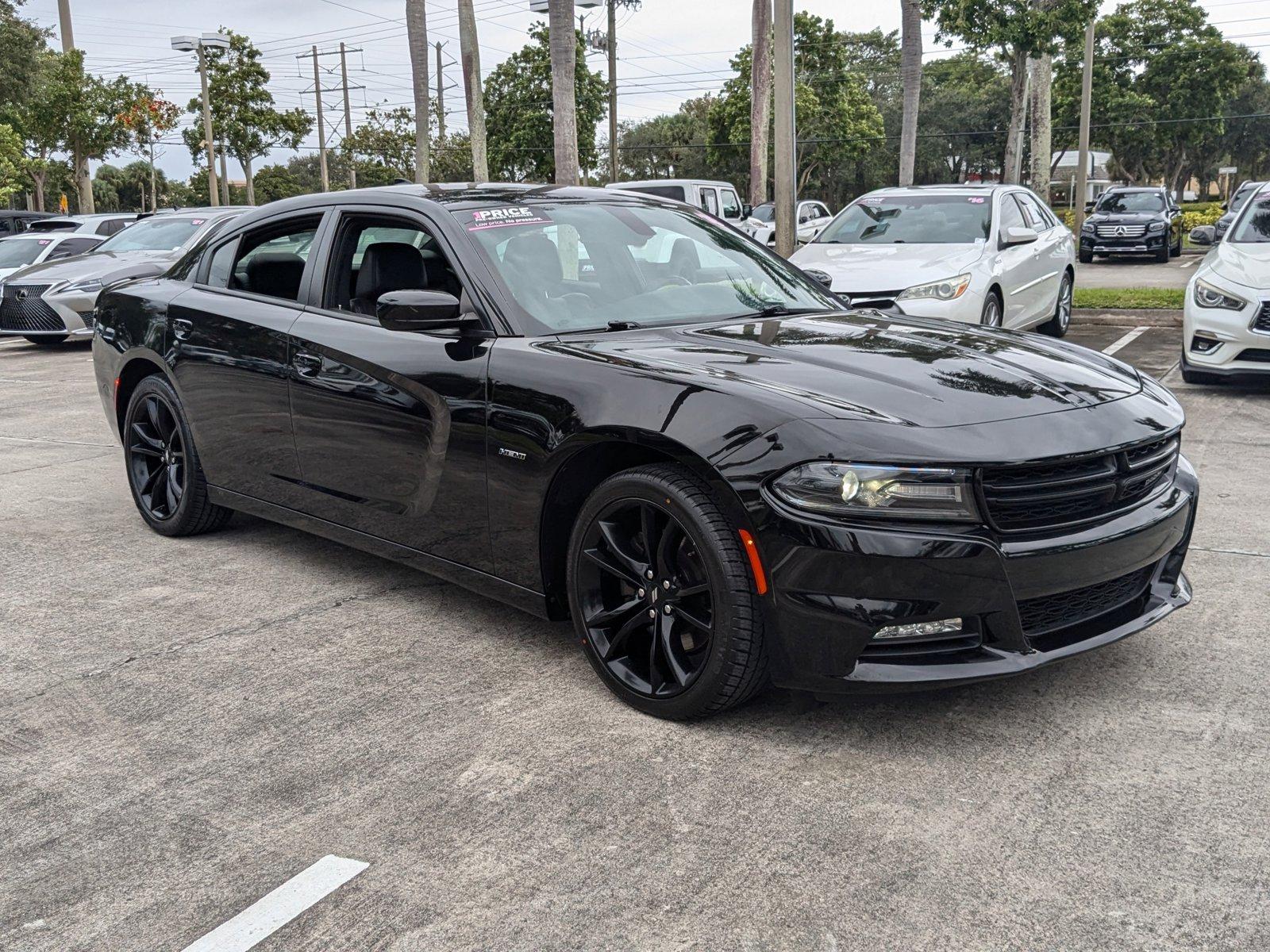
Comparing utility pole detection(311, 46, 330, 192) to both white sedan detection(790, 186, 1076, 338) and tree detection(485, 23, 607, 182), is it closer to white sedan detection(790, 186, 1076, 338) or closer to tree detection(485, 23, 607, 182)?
tree detection(485, 23, 607, 182)

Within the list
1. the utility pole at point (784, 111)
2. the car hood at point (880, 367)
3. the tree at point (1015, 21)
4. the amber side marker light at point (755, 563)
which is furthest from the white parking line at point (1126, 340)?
the amber side marker light at point (755, 563)

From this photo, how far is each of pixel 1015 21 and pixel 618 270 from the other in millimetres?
16007

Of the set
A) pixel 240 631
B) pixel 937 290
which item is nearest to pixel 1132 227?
pixel 937 290

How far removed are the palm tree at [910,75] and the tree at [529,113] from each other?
23.8m

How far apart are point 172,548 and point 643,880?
3.62 m

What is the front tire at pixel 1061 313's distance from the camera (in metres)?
12.2

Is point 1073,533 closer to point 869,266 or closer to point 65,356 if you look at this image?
point 869,266

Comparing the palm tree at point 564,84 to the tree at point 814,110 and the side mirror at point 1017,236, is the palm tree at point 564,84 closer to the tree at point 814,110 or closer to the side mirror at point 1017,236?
the side mirror at point 1017,236

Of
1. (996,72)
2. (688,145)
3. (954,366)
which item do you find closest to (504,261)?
(954,366)

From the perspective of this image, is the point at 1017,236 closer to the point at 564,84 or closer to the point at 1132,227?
the point at 564,84

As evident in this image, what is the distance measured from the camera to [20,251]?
17.3 metres

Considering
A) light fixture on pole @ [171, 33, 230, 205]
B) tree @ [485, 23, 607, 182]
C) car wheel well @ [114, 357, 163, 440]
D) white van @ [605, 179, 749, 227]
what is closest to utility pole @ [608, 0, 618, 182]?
tree @ [485, 23, 607, 182]

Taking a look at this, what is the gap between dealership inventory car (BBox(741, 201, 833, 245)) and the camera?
23156mm

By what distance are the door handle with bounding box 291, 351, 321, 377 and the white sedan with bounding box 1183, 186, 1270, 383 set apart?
664cm
